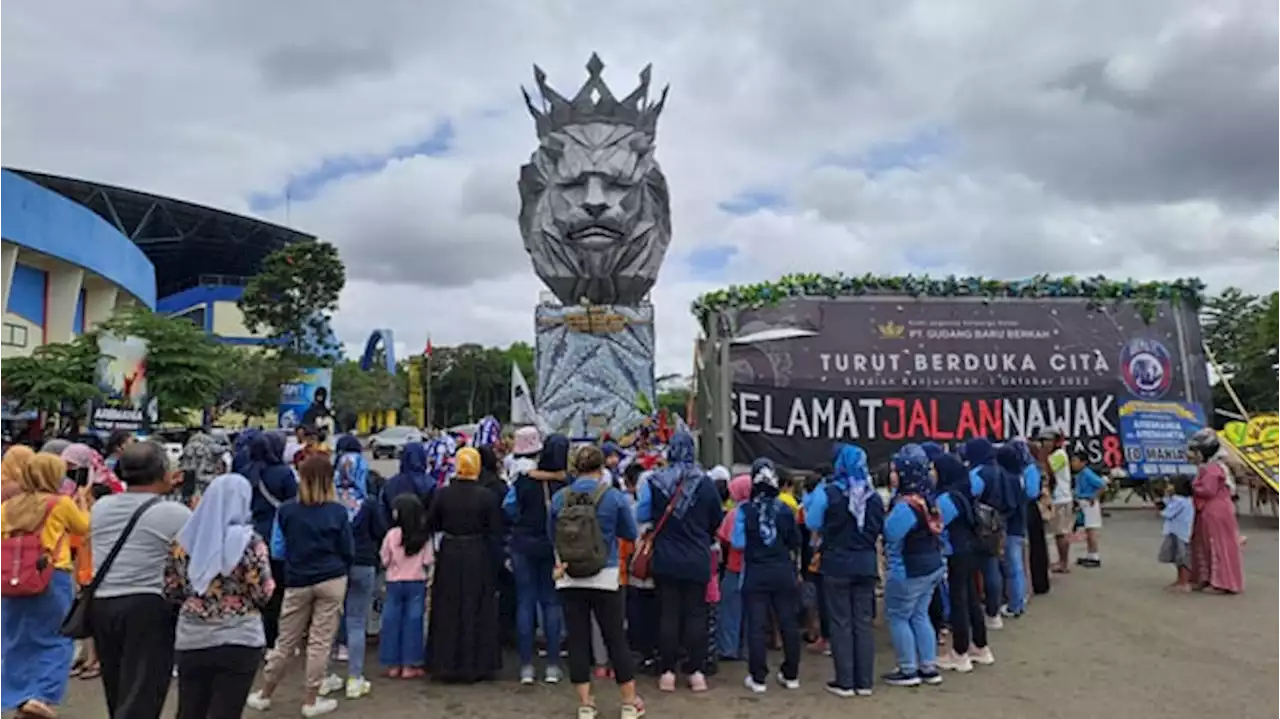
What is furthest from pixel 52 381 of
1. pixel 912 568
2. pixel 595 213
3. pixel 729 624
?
pixel 912 568

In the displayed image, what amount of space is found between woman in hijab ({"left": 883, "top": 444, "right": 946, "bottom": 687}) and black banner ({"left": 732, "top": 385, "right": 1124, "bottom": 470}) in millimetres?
4537

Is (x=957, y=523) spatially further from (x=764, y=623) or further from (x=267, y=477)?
(x=267, y=477)

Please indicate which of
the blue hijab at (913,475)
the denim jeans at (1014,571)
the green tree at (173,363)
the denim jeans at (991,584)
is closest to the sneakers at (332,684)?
the blue hijab at (913,475)

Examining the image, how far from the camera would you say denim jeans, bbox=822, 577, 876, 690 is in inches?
213

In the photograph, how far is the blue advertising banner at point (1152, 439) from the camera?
1259cm

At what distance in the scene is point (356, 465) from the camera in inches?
245

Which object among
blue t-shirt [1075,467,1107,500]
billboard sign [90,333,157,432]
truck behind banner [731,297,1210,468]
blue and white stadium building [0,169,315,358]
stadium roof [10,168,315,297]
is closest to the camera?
blue t-shirt [1075,467,1107,500]

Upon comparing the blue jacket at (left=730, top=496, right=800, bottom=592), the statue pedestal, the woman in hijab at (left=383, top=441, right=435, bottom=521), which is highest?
the statue pedestal

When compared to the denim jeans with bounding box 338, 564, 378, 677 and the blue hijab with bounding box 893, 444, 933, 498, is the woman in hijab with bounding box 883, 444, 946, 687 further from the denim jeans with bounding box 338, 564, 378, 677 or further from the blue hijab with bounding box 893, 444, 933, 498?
the denim jeans with bounding box 338, 564, 378, 677

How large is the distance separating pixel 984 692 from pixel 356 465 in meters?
4.24

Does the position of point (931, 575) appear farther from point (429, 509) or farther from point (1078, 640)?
point (429, 509)

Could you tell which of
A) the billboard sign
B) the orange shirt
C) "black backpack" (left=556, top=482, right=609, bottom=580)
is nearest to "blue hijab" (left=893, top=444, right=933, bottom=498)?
"black backpack" (left=556, top=482, right=609, bottom=580)

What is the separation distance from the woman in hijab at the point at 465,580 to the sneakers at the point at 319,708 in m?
0.71

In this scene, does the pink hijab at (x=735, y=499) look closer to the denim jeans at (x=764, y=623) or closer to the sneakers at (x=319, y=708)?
the denim jeans at (x=764, y=623)
